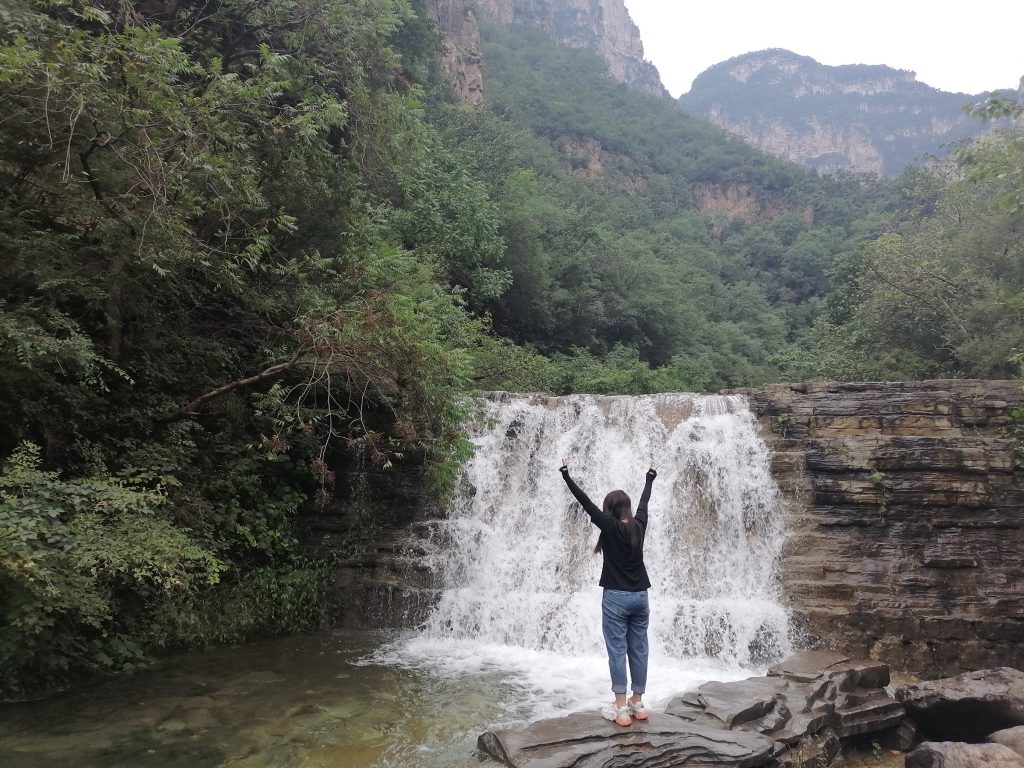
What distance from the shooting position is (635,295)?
26438mm

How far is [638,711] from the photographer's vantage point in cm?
532

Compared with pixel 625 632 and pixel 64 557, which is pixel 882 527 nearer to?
pixel 625 632

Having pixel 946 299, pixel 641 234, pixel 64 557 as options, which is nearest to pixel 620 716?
pixel 64 557

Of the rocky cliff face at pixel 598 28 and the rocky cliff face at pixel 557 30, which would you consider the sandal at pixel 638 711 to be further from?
the rocky cliff face at pixel 598 28

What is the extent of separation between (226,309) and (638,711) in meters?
7.84

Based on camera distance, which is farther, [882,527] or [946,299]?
[946,299]

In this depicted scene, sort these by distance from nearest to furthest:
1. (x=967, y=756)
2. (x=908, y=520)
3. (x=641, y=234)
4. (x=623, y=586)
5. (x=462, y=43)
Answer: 1. (x=623, y=586)
2. (x=967, y=756)
3. (x=908, y=520)
4. (x=462, y=43)
5. (x=641, y=234)

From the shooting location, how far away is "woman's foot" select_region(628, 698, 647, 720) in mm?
5309

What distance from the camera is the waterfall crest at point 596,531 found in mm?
9250

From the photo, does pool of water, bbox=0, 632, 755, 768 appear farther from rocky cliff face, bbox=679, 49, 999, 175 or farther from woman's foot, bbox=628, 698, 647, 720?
rocky cliff face, bbox=679, 49, 999, 175

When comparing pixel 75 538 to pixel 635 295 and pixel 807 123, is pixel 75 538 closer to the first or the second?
pixel 635 295

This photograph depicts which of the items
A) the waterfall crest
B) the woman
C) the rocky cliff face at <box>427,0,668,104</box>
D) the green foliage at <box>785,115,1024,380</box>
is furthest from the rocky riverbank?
the rocky cliff face at <box>427,0,668,104</box>

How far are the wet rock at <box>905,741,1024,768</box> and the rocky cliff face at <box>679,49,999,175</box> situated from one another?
125m

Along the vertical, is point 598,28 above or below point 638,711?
above
